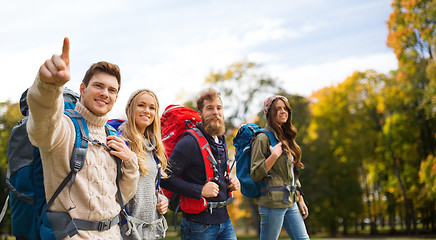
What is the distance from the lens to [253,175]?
15.5ft

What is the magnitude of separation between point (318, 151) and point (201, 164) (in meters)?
30.1

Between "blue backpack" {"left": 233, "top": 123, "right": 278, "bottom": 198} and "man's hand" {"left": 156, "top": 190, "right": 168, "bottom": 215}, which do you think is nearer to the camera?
"man's hand" {"left": 156, "top": 190, "right": 168, "bottom": 215}

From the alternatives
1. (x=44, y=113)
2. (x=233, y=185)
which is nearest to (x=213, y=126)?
(x=233, y=185)

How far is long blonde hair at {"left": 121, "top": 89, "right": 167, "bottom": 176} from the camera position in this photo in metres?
3.36

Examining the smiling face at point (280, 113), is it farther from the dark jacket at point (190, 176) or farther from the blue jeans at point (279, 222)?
the dark jacket at point (190, 176)

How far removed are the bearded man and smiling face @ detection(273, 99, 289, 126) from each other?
1.12m

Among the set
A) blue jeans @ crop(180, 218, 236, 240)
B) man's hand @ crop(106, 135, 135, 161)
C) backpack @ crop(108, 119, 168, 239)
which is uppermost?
man's hand @ crop(106, 135, 135, 161)

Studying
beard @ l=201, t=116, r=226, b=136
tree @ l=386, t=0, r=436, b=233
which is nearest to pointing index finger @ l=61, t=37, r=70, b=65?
beard @ l=201, t=116, r=226, b=136

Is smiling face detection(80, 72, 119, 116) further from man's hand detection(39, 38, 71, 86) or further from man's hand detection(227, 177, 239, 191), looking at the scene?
man's hand detection(227, 177, 239, 191)

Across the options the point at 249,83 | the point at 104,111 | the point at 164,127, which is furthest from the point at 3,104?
the point at 104,111

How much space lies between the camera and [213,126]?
13.7ft

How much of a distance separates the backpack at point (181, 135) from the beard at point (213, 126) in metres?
0.10

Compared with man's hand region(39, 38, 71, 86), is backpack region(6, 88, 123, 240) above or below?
below

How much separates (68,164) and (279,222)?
2.94m
